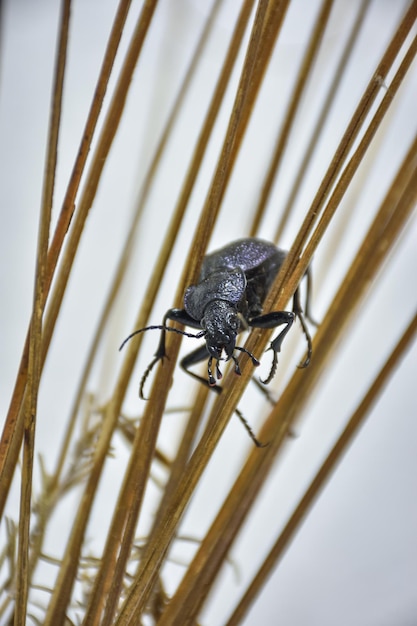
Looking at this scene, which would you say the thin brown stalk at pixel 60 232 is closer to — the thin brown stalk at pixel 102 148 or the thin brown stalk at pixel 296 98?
the thin brown stalk at pixel 102 148

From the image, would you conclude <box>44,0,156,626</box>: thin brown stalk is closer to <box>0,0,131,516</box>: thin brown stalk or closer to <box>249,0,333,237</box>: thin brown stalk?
<box>0,0,131,516</box>: thin brown stalk

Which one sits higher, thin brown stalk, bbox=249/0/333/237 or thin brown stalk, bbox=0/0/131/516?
thin brown stalk, bbox=249/0/333/237

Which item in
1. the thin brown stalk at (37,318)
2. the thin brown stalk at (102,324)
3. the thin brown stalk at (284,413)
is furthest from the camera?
the thin brown stalk at (102,324)

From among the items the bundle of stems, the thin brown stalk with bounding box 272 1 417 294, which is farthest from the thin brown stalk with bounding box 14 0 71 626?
the thin brown stalk with bounding box 272 1 417 294

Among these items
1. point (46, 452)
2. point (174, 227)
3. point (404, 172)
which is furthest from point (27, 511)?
point (46, 452)

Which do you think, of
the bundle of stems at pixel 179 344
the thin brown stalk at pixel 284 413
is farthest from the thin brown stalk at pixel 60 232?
the thin brown stalk at pixel 284 413

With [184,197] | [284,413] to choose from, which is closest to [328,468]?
[284,413]

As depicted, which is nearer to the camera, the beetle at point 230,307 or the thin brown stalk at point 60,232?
the thin brown stalk at point 60,232

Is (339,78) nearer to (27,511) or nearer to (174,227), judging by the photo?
(174,227)
